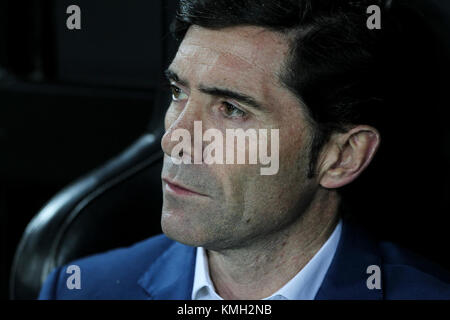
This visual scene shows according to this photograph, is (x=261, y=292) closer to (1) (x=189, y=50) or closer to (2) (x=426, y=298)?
(2) (x=426, y=298)

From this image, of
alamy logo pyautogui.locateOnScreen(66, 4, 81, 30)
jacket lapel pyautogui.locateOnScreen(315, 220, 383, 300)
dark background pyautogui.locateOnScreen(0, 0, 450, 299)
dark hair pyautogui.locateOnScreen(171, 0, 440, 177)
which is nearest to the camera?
dark hair pyautogui.locateOnScreen(171, 0, 440, 177)

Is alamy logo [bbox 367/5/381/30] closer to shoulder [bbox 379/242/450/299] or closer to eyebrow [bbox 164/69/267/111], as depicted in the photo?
eyebrow [bbox 164/69/267/111]

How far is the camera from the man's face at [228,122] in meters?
1.01

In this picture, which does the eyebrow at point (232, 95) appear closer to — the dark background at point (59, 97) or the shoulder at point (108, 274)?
the shoulder at point (108, 274)

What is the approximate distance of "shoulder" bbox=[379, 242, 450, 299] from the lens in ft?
Answer: 3.63

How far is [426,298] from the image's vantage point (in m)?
1.10

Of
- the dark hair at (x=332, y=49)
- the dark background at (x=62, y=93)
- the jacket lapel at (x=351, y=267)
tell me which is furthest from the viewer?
the dark background at (x=62, y=93)

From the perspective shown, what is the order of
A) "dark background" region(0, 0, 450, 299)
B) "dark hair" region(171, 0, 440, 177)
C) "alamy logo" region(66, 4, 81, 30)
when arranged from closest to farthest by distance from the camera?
"dark hair" region(171, 0, 440, 177) < "alamy logo" region(66, 4, 81, 30) < "dark background" region(0, 0, 450, 299)

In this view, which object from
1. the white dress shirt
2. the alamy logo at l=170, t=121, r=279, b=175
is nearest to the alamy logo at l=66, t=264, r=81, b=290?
the white dress shirt

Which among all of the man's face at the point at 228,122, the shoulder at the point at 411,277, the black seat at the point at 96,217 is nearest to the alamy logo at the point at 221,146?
the man's face at the point at 228,122

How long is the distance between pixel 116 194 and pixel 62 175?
0.83 metres

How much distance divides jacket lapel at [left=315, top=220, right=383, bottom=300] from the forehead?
0.94 ft

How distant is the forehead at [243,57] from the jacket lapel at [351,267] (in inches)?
11.3

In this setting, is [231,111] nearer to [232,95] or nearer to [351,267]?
[232,95]
